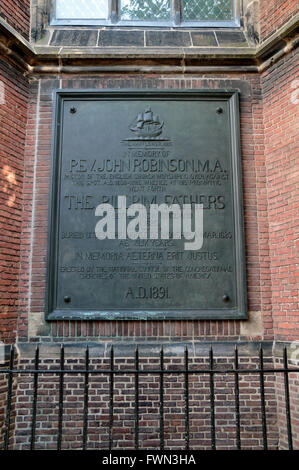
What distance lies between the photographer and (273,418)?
15.8ft

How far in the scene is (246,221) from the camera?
5324 mm

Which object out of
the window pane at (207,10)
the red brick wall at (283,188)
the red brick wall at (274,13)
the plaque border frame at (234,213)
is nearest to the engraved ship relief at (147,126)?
the plaque border frame at (234,213)

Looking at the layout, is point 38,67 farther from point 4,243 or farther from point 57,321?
point 57,321

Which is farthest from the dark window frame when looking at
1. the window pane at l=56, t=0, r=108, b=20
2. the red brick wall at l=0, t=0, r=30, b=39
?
the red brick wall at l=0, t=0, r=30, b=39

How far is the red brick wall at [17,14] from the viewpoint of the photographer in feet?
17.7

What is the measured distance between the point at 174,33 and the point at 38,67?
214cm

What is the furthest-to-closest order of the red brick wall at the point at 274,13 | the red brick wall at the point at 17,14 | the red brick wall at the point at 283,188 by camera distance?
the red brick wall at the point at 17,14 < the red brick wall at the point at 274,13 < the red brick wall at the point at 283,188

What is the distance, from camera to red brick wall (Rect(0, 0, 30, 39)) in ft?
17.7

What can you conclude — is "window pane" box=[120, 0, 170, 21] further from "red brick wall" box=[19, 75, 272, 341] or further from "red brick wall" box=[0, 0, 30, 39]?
"red brick wall" box=[0, 0, 30, 39]

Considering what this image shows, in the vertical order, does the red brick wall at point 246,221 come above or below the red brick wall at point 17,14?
below

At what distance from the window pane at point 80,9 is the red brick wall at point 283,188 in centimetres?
287

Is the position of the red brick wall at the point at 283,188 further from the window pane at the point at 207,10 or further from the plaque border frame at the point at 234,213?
the window pane at the point at 207,10

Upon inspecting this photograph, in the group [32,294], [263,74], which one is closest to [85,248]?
[32,294]
